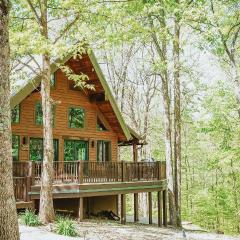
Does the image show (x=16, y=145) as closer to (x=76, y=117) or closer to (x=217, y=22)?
(x=76, y=117)

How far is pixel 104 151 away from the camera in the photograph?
82.8ft

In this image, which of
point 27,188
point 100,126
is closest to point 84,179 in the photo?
point 27,188

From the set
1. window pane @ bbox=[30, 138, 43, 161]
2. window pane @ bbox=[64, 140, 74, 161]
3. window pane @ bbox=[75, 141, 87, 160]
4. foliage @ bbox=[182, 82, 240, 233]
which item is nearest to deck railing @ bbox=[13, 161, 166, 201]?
window pane @ bbox=[30, 138, 43, 161]

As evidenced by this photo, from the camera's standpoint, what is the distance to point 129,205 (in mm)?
50625

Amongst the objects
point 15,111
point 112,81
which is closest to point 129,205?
point 112,81

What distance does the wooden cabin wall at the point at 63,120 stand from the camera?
20922mm

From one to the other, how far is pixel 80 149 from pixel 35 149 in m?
3.23

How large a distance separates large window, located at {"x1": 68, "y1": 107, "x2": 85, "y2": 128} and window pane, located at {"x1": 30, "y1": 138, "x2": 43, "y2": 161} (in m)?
2.30

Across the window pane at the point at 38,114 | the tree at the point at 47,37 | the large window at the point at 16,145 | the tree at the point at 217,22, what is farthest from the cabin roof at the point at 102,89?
the tree at the point at 217,22

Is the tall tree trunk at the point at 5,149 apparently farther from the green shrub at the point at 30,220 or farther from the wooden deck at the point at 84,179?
the wooden deck at the point at 84,179

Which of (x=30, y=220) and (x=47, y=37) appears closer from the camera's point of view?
(x=30, y=220)

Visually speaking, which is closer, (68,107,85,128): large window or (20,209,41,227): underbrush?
(20,209,41,227): underbrush

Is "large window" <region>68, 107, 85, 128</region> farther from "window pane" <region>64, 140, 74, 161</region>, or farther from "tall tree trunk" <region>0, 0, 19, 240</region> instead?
"tall tree trunk" <region>0, 0, 19, 240</region>

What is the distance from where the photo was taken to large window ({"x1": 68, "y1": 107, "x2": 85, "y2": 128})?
2316 cm
